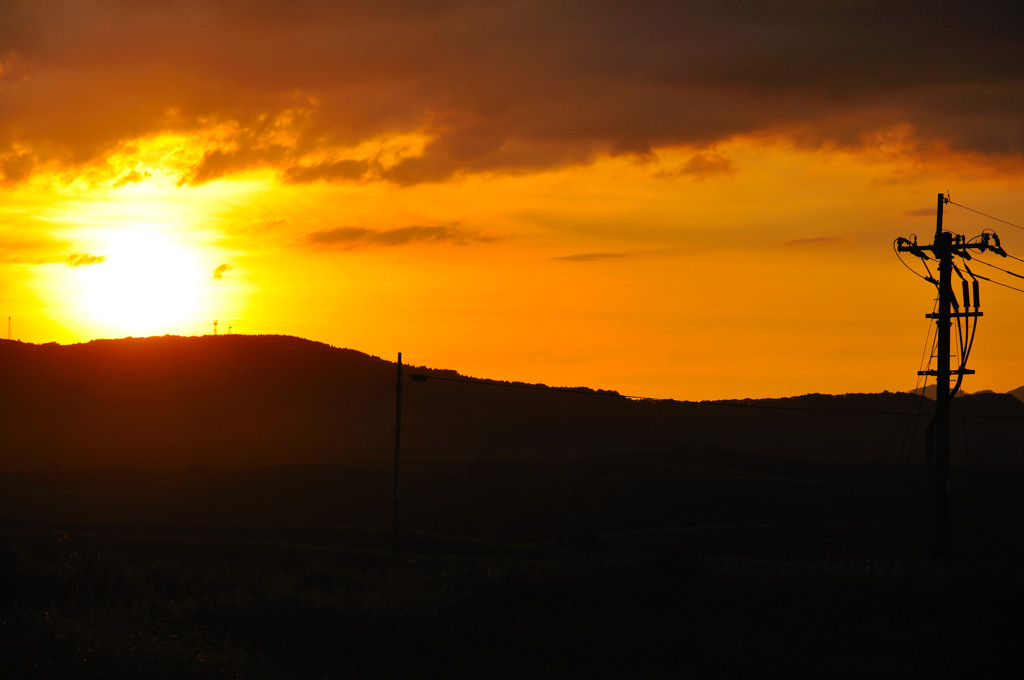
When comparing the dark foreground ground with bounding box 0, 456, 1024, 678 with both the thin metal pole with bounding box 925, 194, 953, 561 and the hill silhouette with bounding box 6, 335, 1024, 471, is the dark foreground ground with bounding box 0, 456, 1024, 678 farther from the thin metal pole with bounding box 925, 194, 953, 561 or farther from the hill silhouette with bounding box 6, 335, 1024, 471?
the hill silhouette with bounding box 6, 335, 1024, 471

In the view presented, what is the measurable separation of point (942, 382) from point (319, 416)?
5394 inches

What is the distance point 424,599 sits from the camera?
65.0ft

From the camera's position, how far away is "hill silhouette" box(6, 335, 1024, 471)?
14175cm

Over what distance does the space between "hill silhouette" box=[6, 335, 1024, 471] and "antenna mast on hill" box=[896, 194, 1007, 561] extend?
9343 centimetres

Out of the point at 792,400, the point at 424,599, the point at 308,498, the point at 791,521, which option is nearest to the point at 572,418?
the point at 792,400

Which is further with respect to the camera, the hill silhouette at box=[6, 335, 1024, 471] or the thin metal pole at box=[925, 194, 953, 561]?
the hill silhouette at box=[6, 335, 1024, 471]

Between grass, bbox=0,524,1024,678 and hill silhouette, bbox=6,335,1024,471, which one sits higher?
hill silhouette, bbox=6,335,1024,471

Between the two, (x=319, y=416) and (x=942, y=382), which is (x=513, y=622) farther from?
(x=319, y=416)

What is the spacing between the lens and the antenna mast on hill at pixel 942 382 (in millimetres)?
33031

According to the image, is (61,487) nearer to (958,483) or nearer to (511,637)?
(958,483)

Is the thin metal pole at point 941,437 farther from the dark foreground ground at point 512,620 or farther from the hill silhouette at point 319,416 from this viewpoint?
the hill silhouette at point 319,416

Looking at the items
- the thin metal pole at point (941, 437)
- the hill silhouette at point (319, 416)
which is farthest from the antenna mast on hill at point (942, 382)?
the hill silhouette at point (319, 416)

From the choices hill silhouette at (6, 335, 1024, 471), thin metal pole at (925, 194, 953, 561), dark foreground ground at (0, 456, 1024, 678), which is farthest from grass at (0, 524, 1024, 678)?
hill silhouette at (6, 335, 1024, 471)

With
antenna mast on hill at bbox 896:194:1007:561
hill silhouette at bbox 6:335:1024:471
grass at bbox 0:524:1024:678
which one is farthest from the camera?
hill silhouette at bbox 6:335:1024:471
